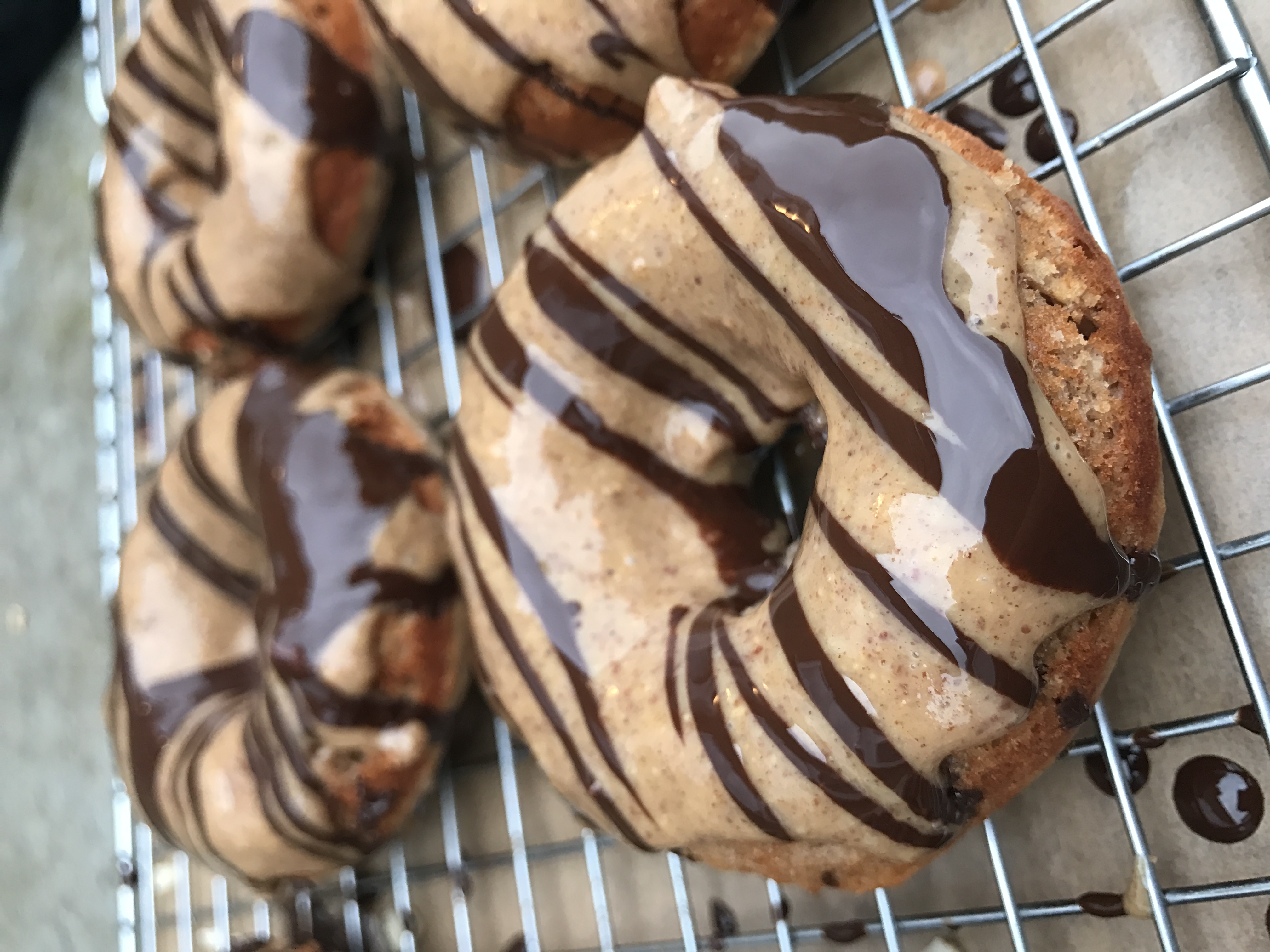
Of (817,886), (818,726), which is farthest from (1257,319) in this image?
(817,886)

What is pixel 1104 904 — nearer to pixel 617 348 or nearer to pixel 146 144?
pixel 617 348

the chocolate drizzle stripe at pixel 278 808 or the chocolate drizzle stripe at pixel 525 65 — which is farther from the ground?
the chocolate drizzle stripe at pixel 525 65

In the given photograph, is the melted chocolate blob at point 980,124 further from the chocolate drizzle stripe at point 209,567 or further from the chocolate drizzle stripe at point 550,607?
the chocolate drizzle stripe at point 209,567

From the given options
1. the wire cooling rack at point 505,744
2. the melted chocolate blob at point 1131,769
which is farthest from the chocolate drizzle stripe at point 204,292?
the melted chocolate blob at point 1131,769

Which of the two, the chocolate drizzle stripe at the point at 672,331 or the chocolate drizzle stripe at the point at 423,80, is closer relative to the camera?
the chocolate drizzle stripe at the point at 672,331

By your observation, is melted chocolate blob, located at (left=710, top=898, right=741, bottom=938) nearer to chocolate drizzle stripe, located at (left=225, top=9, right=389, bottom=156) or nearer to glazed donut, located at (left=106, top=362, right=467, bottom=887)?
glazed donut, located at (left=106, top=362, right=467, bottom=887)

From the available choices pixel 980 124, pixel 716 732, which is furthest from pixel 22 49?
pixel 716 732

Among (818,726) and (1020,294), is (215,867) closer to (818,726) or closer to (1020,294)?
(818,726)
